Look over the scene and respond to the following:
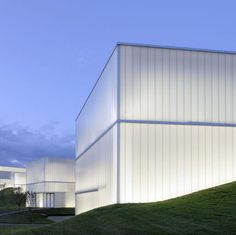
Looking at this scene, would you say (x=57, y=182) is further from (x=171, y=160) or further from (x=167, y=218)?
(x=167, y=218)

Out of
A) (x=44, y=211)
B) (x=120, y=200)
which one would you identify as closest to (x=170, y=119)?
(x=120, y=200)

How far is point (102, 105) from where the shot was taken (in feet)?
82.5

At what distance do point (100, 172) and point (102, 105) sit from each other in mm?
3579

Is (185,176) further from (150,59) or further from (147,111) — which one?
(150,59)

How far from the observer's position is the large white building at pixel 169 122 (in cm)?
2028

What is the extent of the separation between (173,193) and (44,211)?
91.5 feet

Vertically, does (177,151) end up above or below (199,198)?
above

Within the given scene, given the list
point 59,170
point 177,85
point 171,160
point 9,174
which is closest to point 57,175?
point 59,170

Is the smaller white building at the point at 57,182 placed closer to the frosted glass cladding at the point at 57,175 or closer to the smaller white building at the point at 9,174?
the frosted glass cladding at the point at 57,175

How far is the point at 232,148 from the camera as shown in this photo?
2144 cm

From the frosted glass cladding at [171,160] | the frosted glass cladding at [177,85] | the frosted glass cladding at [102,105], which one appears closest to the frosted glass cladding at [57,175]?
the frosted glass cladding at [102,105]

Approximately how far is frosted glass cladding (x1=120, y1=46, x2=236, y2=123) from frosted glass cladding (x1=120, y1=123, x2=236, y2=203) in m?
0.61

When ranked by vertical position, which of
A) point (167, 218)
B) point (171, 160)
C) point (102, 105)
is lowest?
point (167, 218)

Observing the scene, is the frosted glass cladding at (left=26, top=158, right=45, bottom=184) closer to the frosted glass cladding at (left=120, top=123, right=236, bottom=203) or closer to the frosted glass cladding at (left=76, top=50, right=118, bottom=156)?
the frosted glass cladding at (left=76, top=50, right=118, bottom=156)
